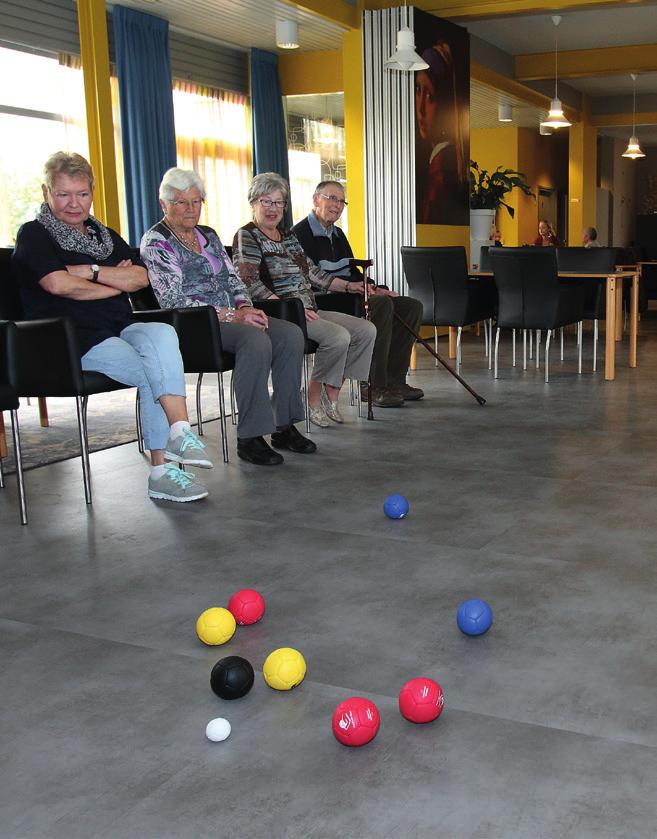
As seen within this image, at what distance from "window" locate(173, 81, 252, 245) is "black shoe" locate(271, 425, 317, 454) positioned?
5851mm

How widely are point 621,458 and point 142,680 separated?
2.59m

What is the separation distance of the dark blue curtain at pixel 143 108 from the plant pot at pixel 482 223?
302 cm

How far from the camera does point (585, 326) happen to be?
34.2 feet

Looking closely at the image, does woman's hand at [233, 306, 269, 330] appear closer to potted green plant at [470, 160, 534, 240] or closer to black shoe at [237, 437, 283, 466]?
black shoe at [237, 437, 283, 466]

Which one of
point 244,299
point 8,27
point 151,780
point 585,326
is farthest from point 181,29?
point 151,780

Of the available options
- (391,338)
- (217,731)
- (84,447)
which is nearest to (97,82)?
(391,338)

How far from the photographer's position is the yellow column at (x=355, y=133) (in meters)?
8.37

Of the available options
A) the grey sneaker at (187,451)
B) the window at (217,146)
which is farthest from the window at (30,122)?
the grey sneaker at (187,451)

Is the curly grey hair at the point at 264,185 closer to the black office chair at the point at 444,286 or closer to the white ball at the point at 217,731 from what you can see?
the black office chair at the point at 444,286

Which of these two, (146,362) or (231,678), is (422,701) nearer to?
(231,678)

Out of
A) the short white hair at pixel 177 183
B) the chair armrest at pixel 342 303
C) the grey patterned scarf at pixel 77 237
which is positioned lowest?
the chair armrest at pixel 342 303

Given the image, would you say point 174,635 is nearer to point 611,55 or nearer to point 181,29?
point 181,29

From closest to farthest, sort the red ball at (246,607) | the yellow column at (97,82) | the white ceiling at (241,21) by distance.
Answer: the red ball at (246,607) < the yellow column at (97,82) < the white ceiling at (241,21)

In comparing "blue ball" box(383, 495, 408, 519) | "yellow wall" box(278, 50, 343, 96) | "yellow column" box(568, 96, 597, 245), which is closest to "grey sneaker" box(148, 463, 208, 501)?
"blue ball" box(383, 495, 408, 519)
